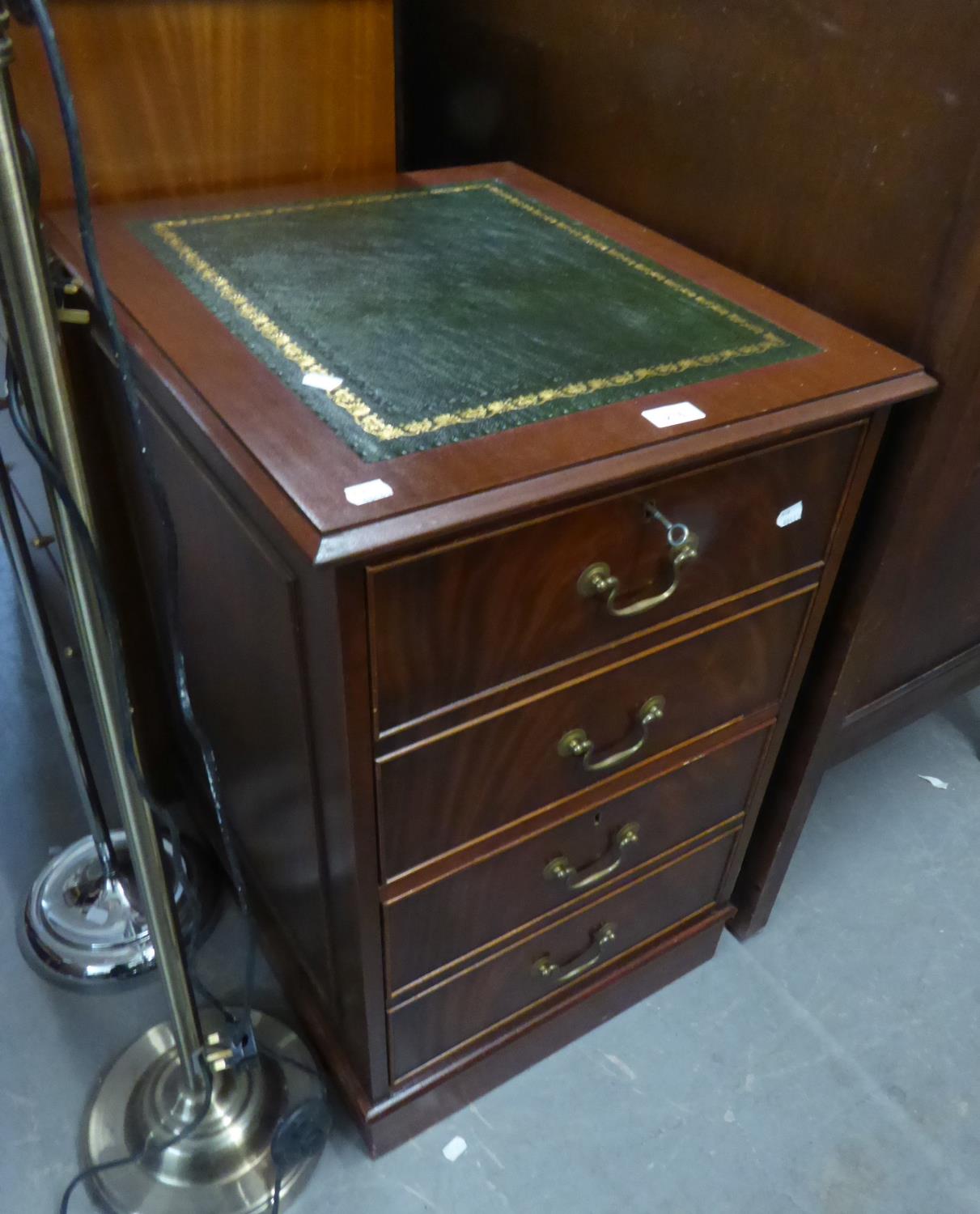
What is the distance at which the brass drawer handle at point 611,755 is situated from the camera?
792 mm

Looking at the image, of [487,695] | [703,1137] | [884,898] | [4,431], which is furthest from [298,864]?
[884,898]

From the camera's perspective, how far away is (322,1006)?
3.38 feet

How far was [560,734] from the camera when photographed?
0.78 meters

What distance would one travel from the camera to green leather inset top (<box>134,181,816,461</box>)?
0.66m

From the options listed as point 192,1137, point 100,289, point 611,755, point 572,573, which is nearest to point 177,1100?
point 192,1137

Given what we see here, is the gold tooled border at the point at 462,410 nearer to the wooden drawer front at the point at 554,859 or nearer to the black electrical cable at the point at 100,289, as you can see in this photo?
the black electrical cable at the point at 100,289

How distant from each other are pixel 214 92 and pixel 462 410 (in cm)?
54

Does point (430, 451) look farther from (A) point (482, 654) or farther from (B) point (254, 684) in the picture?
(B) point (254, 684)

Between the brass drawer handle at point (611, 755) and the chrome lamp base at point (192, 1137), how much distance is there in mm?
506

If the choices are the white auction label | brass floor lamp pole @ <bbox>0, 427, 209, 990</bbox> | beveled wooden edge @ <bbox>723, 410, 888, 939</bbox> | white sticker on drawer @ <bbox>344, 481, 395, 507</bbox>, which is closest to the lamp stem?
brass floor lamp pole @ <bbox>0, 427, 209, 990</bbox>

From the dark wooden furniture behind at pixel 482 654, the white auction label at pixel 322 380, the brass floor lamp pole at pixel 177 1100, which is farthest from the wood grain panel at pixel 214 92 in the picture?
the brass floor lamp pole at pixel 177 1100

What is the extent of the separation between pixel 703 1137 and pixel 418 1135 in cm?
31

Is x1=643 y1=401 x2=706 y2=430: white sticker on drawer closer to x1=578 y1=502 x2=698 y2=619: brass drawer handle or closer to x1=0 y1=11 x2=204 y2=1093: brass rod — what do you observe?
x1=578 y1=502 x2=698 y2=619: brass drawer handle

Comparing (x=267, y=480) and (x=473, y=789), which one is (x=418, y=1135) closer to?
(x=473, y=789)
